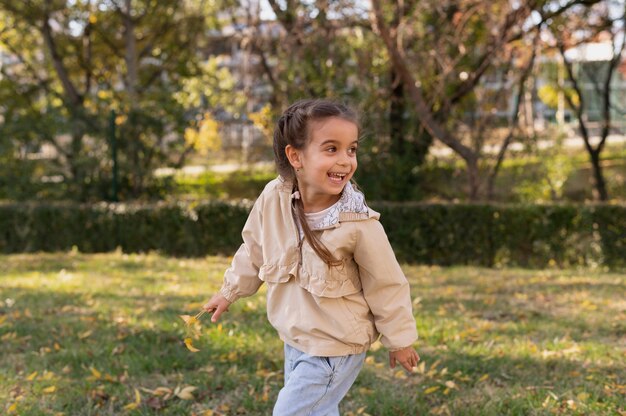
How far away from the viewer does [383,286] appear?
2568 mm

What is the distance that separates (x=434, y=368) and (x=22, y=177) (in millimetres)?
9244

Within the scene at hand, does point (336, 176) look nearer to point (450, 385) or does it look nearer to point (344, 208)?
point (344, 208)

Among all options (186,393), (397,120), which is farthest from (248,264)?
(397,120)

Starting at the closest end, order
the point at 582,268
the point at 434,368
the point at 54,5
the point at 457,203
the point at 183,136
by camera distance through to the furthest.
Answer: the point at 434,368 < the point at 582,268 < the point at 457,203 < the point at 183,136 < the point at 54,5

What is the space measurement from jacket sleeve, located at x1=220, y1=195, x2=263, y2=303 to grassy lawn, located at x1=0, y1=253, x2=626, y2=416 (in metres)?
1.00

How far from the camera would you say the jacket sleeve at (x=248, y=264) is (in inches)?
110

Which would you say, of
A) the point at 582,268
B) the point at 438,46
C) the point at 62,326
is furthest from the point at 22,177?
the point at 582,268

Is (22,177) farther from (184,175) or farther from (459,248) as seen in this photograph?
(459,248)

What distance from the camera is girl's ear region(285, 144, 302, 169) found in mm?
2614

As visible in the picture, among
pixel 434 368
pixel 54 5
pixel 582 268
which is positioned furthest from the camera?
pixel 54 5

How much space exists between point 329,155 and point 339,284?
437 mm

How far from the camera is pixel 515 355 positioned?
4418mm

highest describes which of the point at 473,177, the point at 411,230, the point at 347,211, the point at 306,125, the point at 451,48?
the point at 451,48

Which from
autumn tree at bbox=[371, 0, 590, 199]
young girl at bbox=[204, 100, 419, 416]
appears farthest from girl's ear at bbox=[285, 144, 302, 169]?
autumn tree at bbox=[371, 0, 590, 199]
